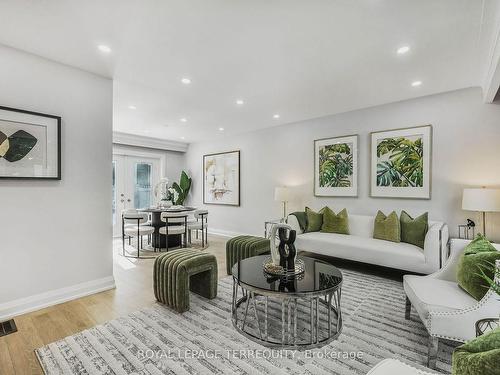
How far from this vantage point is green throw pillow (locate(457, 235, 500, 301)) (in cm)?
179

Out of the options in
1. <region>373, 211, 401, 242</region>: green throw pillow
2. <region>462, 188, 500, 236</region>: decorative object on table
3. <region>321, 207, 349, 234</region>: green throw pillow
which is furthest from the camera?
<region>321, 207, 349, 234</region>: green throw pillow

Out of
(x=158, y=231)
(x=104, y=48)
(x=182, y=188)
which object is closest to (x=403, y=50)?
(x=104, y=48)

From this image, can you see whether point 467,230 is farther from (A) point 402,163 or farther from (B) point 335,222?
(B) point 335,222

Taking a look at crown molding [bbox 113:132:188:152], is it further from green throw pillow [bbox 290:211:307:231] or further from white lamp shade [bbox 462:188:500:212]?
white lamp shade [bbox 462:188:500:212]

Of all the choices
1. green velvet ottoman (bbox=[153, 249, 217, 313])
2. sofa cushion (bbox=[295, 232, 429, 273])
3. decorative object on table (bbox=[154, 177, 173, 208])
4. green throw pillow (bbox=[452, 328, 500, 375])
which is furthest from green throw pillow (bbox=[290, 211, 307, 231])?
green throw pillow (bbox=[452, 328, 500, 375])

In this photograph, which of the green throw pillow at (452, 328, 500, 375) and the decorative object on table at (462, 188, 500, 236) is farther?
the decorative object on table at (462, 188, 500, 236)

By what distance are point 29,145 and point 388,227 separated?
4.60 m

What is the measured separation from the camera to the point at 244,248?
3.52 metres

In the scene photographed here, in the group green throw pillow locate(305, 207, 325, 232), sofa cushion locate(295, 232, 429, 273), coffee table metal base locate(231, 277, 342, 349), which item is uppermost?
green throw pillow locate(305, 207, 325, 232)

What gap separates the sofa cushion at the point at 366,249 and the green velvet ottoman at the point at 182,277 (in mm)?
1905

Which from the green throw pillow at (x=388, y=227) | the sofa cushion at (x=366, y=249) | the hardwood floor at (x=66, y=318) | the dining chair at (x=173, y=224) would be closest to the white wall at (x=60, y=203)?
the hardwood floor at (x=66, y=318)

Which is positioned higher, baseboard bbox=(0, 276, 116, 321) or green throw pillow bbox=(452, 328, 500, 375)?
green throw pillow bbox=(452, 328, 500, 375)

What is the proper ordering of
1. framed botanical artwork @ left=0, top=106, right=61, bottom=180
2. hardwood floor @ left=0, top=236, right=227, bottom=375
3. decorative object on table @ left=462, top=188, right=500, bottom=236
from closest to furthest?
hardwood floor @ left=0, top=236, right=227, bottom=375, framed botanical artwork @ left=0, top=106, right=61, bottom=180, decorative object on table @ left=462, top=188, right=500, bottom=236

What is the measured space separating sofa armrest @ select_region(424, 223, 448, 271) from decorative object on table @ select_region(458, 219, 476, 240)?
0.59 meters
